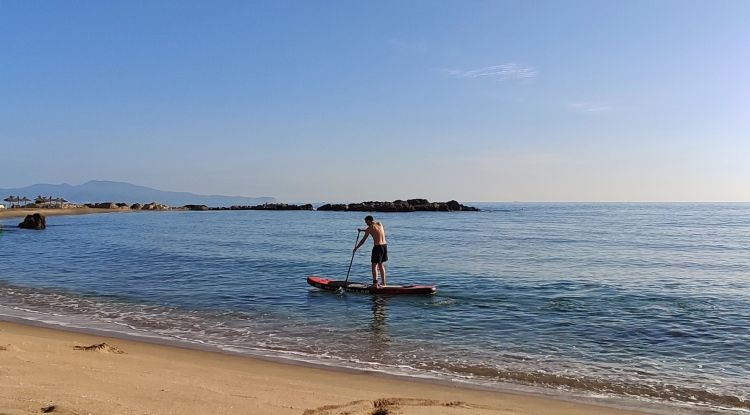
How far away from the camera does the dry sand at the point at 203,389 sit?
534 centimetres

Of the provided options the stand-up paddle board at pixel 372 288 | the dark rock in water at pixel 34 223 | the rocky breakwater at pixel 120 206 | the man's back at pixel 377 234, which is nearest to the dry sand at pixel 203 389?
the stand-up paddle board at pixel 372 288

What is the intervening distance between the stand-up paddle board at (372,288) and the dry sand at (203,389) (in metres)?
7.50

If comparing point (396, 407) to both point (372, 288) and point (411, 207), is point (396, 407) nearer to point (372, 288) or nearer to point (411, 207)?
point (372, 288)

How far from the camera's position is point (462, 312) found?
1303 cm

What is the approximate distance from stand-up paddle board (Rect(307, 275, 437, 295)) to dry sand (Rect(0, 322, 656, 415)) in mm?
7502

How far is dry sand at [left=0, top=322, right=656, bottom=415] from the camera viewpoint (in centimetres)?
534

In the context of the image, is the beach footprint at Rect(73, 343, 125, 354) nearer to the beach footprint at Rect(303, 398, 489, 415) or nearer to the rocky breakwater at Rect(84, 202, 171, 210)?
the beach footprint at Rect(303, 398, 489, 415)

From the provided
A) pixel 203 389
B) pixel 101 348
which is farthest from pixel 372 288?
pixel 203 389

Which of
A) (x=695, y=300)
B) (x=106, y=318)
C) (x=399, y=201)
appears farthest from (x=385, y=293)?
(x=399, y=201)

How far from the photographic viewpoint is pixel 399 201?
106875 mm

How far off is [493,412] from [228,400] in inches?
112

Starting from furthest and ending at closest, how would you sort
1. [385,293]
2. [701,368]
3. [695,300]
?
1. [385,293]
2. [695,300]
3. [701,368]

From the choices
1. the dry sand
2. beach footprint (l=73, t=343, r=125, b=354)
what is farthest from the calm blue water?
beach footprint (l=73, t=343, r=125, b=354)

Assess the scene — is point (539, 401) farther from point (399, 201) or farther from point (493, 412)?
point (399, 201)
